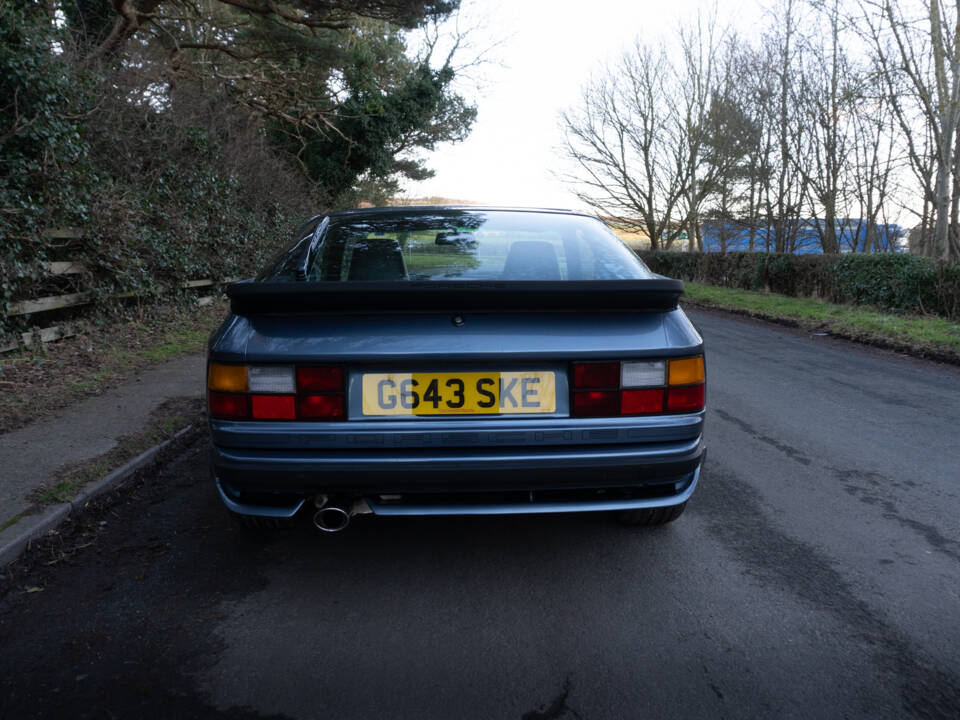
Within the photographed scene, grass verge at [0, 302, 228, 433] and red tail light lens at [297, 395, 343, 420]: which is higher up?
red tail light lens at [297, 395, 343, 420]

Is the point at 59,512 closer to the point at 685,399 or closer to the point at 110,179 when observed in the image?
the point at 685,399

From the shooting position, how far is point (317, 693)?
1969 millimetres

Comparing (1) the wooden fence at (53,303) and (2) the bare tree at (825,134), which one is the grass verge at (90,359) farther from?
(2) the bare tree at (825,134)

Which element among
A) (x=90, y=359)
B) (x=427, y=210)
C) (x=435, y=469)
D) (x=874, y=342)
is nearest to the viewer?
(x=435, y=469)

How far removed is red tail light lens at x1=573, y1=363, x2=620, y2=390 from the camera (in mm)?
2361

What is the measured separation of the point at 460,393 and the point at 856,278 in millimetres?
12820

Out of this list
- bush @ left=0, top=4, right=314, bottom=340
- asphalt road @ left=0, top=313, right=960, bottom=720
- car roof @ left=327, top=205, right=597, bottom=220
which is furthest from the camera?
bush @ left=0, top=4, right=314, bottom=340

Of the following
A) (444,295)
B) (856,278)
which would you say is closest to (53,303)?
(444,295)

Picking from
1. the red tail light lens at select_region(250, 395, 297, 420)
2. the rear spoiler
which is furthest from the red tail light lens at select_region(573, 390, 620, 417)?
the red tail light lens at select_region(250, 395, 297, 420)

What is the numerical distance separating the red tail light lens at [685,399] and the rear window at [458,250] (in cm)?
64

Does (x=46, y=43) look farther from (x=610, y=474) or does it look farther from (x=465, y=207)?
(x=610, y=474)

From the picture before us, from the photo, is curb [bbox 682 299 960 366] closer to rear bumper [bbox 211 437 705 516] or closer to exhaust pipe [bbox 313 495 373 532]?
rear bumper [bbox 211 437 705 516]

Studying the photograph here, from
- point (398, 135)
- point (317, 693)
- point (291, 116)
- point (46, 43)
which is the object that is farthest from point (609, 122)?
point (317, 693)

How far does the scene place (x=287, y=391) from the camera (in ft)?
7.64
